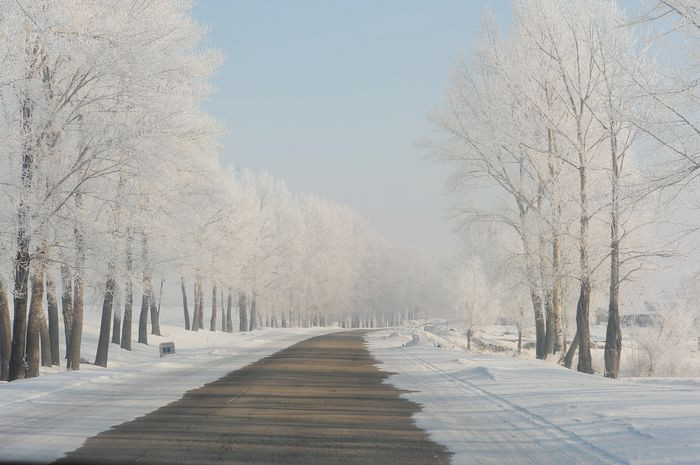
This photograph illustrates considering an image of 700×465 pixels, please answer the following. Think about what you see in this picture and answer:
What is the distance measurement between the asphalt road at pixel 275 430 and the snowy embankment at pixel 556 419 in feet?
1.86

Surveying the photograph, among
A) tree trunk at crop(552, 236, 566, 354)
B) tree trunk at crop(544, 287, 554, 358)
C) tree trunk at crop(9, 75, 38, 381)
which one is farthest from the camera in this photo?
tree trunk at crop(544, 287, 554, 358)

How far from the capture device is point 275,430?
30.8ft

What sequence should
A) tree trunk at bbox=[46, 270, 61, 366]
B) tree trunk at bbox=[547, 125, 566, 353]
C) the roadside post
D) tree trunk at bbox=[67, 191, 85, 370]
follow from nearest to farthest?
tree trunk at bbox=[67, 191, 85, 370], tree trunk at bbox=[46, 270, 61, 366], tree trunk at bbox=[547, 125, 566, 353], the roadside post

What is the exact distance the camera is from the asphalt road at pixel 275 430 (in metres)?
7.65

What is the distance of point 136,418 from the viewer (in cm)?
1039

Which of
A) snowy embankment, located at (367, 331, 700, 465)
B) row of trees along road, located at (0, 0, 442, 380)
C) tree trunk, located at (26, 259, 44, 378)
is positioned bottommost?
snowy embankment, located at (367, 331, 700, 465)

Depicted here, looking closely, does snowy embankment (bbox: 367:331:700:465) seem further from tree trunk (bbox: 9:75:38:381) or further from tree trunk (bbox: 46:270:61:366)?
tree trunk (bbox: 46:270:61:366)

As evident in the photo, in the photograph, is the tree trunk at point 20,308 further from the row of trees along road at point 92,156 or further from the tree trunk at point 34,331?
the tree trunk at point 34,331

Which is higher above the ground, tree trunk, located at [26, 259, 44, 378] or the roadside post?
tree trunk, located at [26, 259, 44, 378]

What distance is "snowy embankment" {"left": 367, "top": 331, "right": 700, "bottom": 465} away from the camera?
25.3 feet

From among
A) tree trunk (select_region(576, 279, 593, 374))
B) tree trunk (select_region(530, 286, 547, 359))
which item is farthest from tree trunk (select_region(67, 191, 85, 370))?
tree trunk (select_region(530, 286, 547, 359))

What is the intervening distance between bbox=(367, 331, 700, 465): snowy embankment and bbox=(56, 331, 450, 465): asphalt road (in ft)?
1.86

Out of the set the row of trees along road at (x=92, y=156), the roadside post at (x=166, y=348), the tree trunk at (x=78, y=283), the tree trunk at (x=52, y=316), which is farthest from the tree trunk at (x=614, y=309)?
the tree trunk at (x=52, y=316)

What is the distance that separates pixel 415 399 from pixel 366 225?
99.0m
